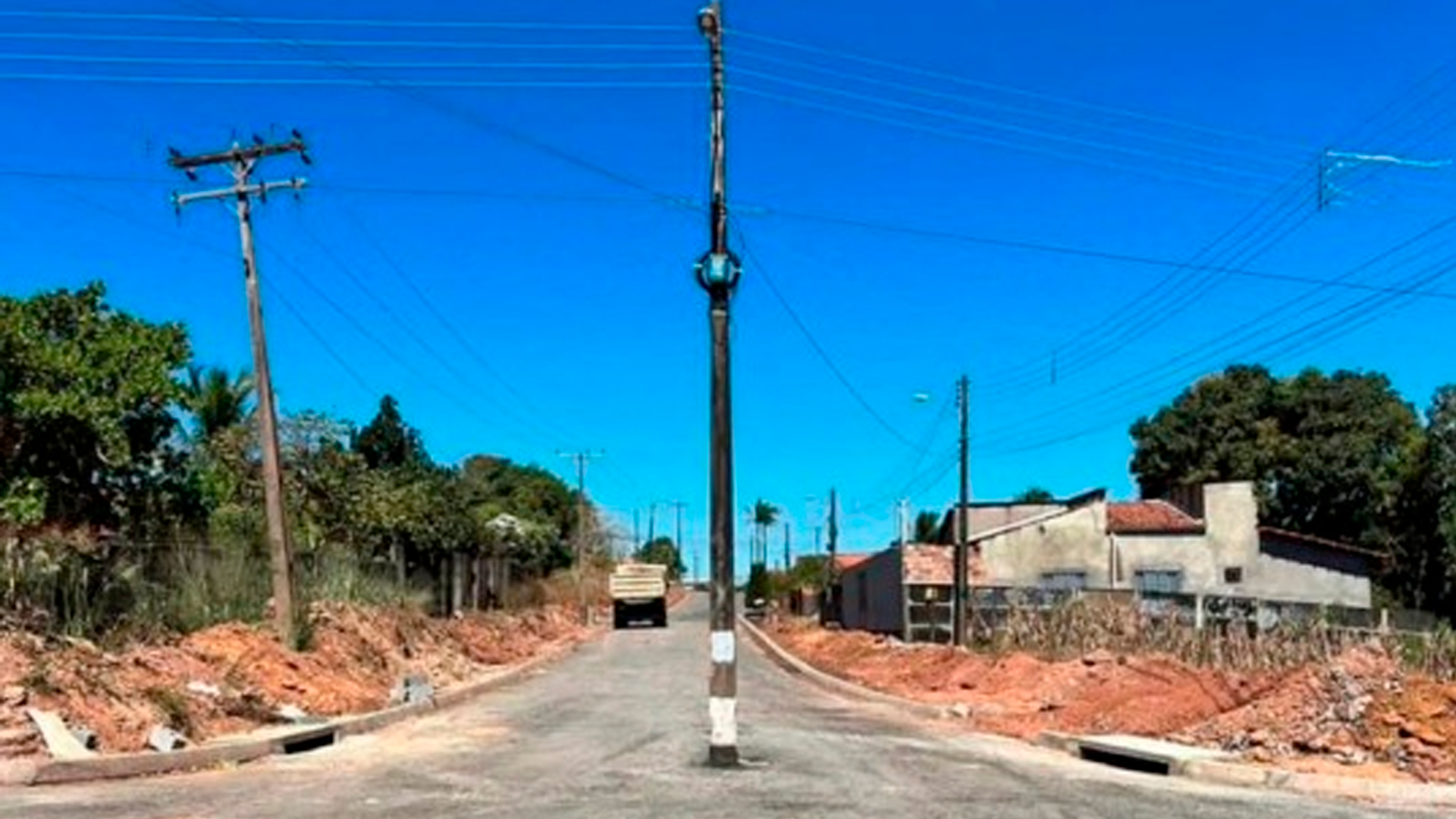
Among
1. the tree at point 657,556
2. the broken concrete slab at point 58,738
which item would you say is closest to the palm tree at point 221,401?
the broken concrete slab at point 58,738

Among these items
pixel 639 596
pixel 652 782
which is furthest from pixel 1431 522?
pixel 652 782

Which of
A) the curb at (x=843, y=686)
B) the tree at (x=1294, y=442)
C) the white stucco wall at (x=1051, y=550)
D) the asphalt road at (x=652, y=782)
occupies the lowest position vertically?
the curb at (x=843, y=686)

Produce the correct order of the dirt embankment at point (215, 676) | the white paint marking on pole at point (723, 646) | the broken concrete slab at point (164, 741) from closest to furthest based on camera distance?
the broken concrete slab at point (164, 741), the dirt embankment at point (215, 676), the white paint marking on pole at point (723, 646)

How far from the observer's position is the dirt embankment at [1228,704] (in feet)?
57.3

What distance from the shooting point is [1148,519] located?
5788 centimetres

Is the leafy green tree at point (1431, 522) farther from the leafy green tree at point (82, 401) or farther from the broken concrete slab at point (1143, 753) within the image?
the leafy green tree at point (82, 401)

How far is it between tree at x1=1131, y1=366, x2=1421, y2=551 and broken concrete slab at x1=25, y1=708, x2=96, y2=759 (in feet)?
197

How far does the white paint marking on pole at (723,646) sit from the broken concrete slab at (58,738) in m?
6.59

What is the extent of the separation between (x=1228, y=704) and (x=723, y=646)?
901 cm

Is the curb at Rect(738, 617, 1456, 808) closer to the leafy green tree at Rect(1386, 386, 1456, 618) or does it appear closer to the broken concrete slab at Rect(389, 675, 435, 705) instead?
the broken concrete slab at Rect(389, 675, 435, 705)

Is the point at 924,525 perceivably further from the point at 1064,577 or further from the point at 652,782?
the point at 652,782

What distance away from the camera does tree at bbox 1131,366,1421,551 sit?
→ 7256 cm

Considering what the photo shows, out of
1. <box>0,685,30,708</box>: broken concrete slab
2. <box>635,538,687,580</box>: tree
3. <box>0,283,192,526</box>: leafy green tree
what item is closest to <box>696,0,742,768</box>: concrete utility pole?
<box>0,685,30,708</box>: broken concrete slab

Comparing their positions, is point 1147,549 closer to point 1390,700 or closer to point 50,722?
point 1390,700
